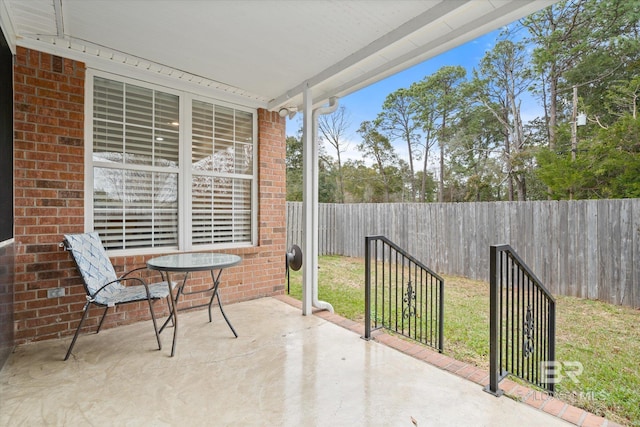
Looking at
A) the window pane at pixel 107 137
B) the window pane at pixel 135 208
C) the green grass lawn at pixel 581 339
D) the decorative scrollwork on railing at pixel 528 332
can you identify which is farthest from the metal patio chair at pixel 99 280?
the decorative scrollwork on railing at pixel 528 332

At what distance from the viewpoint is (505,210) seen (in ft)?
17.4

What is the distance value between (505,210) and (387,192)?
278 inches

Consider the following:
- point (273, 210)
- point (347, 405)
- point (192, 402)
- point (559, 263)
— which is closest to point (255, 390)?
point (192, 402)

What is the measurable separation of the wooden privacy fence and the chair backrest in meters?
5.42

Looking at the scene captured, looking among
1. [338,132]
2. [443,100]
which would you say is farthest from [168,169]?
[443,100]

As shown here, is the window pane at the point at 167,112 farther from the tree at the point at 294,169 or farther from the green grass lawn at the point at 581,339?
the tree at the point at 294,169

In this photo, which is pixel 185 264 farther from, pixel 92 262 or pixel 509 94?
pixel 509 94

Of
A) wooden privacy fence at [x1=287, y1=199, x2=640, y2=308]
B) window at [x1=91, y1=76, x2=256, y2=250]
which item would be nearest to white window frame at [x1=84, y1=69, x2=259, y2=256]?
window at [x1=91, y1=76, x2=256, y2=250]

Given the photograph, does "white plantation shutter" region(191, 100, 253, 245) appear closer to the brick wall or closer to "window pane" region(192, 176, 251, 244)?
"window pane" region(192, 176, 251, 244)

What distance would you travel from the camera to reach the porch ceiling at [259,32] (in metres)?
2.25

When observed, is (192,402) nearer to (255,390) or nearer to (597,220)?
(255,390)

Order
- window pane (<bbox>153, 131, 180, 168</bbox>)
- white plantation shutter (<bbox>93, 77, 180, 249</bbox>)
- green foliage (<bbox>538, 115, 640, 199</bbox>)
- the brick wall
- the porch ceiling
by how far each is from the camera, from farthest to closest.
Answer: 1. green foliage (<bbox>538, 115, 640, 199</bbox>)
2. window pane (<bbox>153, 131, 180, 168</bbox>)
3. white plantation shutter (<bbox>93, 77, 180, 249</bbox>)
4. the brick wall
5. the porch ceiling

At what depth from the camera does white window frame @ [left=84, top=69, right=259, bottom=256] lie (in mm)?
3076

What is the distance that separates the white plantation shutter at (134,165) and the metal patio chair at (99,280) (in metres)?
0.36
